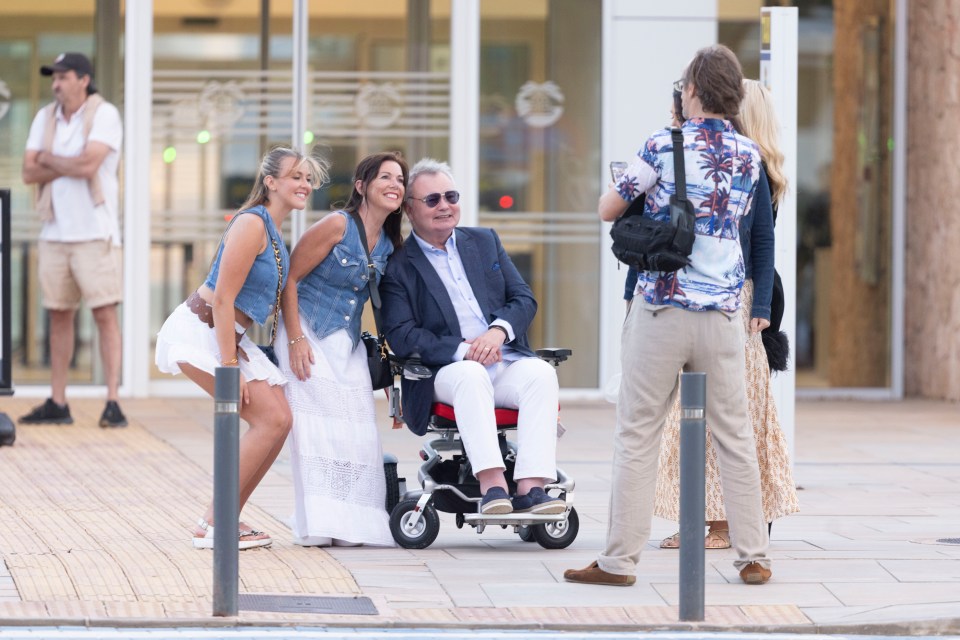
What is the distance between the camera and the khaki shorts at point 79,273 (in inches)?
409

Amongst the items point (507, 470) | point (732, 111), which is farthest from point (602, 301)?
point (732, 111)

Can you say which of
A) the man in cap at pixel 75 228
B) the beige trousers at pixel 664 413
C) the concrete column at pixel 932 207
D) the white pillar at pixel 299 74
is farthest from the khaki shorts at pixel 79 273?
the concrete column at pixel 932 207

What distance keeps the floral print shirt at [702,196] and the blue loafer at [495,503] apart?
3.29 ft

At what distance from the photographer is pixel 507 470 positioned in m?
6.75

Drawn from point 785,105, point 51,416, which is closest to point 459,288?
point 785,105

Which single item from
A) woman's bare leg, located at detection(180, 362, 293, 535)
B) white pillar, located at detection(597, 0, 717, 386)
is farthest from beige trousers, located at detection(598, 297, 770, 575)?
white pillar, located at detection(597, 0, 717, 386)

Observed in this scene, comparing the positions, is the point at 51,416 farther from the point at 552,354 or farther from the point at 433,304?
the point at 552,354

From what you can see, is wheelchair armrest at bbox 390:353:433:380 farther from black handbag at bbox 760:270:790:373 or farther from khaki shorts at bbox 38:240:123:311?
khaki shorts at bbox 38:240:123:311

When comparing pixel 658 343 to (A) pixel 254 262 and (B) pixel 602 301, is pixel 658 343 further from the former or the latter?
(B) pixel 602 301

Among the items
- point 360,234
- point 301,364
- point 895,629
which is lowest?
point 895,629

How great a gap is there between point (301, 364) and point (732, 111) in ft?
6.27

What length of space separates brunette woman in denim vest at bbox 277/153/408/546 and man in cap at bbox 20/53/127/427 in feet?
12.9

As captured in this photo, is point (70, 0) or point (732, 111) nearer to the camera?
point (732, 111)

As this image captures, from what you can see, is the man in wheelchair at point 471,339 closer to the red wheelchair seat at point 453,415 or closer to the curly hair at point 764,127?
the red wheelchair seat at point 453,415
